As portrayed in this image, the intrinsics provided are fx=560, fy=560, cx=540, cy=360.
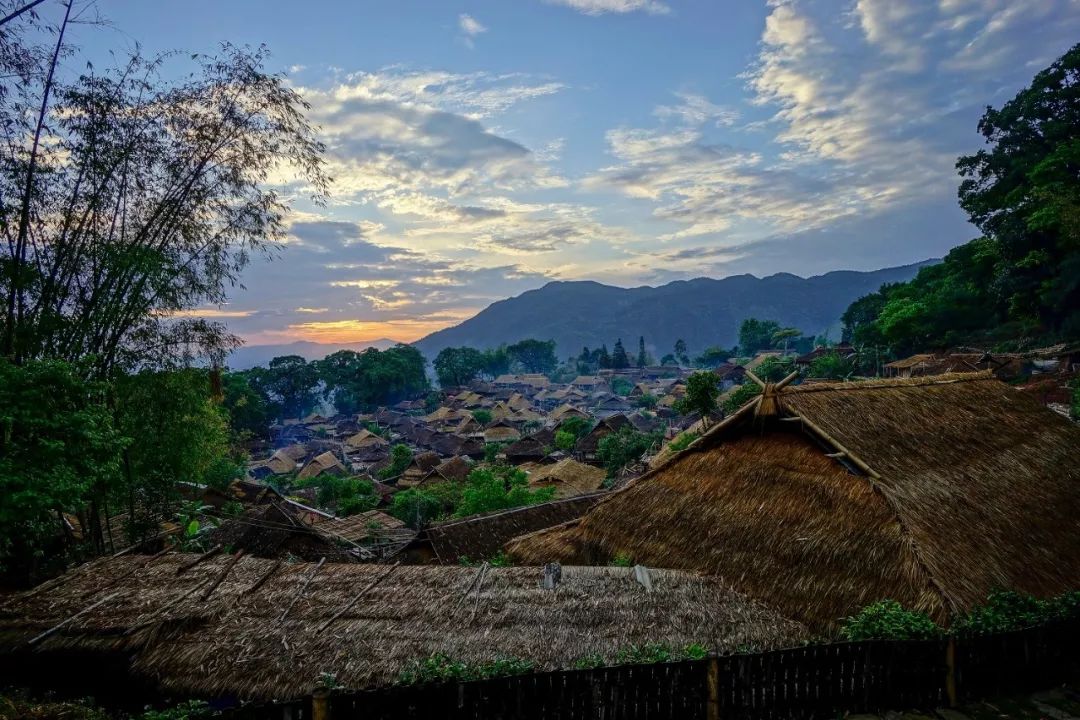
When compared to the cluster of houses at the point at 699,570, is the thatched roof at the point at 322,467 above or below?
below

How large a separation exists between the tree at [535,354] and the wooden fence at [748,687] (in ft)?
383

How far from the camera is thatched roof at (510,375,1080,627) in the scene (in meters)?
6.14

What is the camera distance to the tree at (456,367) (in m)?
94.4

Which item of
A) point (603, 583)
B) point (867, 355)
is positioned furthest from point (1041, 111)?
point (603, 583)

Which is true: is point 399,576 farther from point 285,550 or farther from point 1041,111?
point 1041,111

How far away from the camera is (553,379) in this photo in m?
119

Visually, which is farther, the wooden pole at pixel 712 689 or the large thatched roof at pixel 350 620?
the large thatched roof at pixel 350 620

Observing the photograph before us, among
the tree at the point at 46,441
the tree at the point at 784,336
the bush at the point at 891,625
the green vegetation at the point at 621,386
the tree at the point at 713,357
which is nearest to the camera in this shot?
the bush at the point at 891,625

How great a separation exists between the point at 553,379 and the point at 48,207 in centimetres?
11177

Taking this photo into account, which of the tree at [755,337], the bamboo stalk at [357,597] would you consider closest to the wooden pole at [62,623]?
the bamboo stalk at [357,597]

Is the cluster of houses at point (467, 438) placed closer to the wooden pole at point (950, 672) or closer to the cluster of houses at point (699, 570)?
the cluster of houses at point (699, 570)

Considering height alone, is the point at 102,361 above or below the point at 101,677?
above

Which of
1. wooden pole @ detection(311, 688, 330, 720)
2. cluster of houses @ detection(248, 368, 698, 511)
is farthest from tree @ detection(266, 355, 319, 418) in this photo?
wooden pole @ detection(311, 688, 330, 720)

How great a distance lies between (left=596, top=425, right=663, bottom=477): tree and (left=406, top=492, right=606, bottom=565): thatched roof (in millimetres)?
15516
